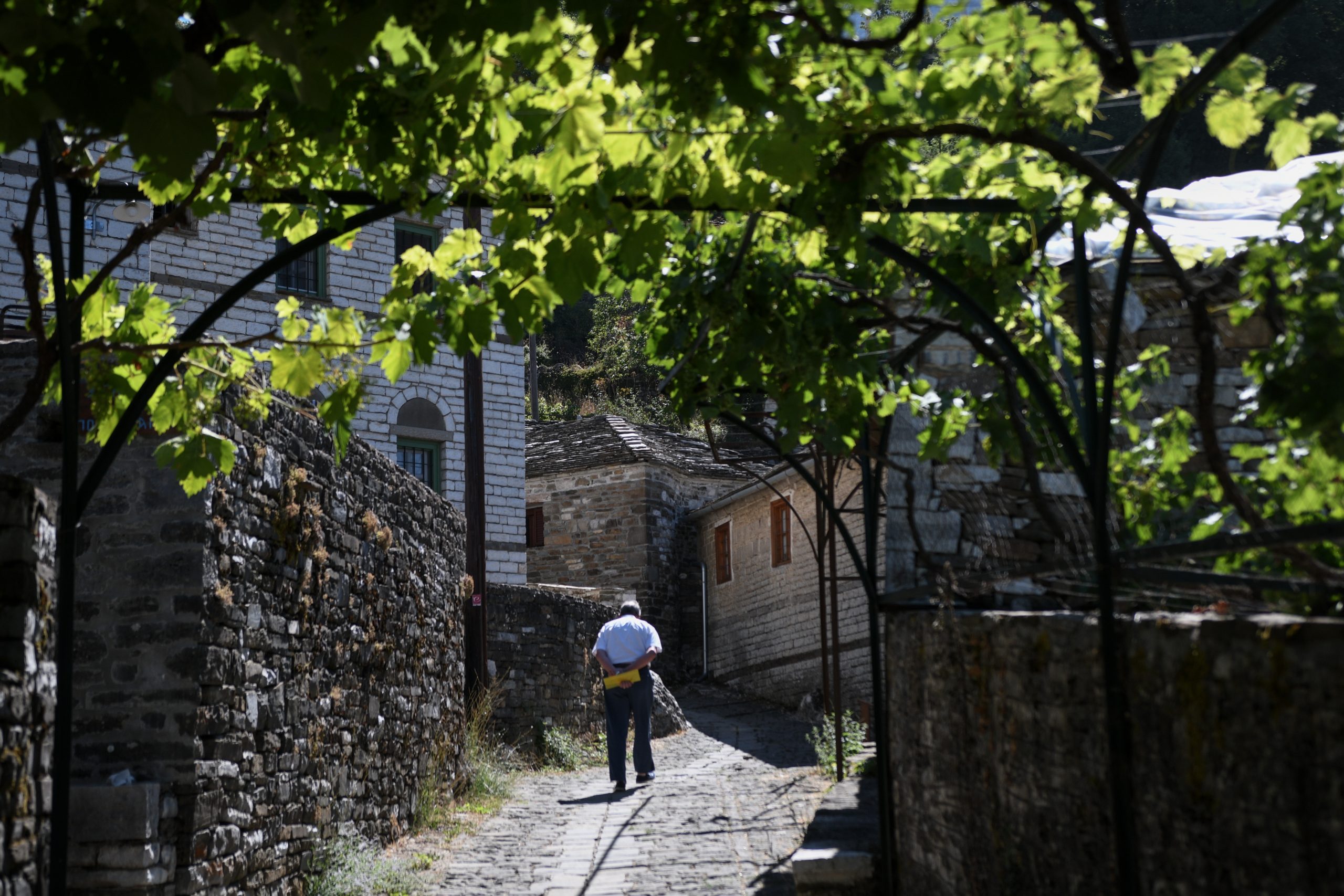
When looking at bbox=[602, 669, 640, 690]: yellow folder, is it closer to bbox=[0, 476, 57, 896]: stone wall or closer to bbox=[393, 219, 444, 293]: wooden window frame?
bbox=[0, 476, 57, 896]: stone wall

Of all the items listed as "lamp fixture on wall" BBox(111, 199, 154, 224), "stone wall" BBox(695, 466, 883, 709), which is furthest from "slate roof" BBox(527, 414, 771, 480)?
"lamp fixture on wall" BBox(111, 199, 154, 224)

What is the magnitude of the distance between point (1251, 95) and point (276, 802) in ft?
16.2

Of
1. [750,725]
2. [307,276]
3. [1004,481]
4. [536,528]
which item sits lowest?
[750,725]

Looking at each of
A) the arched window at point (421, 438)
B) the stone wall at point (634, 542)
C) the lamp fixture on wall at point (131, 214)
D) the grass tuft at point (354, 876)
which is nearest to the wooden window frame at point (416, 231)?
the arched window at point (421, 438)

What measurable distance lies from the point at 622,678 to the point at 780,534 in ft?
29.8

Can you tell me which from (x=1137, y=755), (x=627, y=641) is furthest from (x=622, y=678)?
(x=1137, y=755)

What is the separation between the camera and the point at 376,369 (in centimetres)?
1680

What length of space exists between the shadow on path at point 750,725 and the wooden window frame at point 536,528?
3.56 m

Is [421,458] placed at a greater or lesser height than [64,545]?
greater

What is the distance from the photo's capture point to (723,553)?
21531mm

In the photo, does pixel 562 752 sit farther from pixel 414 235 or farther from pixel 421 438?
pixel 414 235

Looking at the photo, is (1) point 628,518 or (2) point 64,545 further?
(1) point 628,518

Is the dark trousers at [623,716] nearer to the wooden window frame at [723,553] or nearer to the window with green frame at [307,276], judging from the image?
the window with green frame at [307,276]

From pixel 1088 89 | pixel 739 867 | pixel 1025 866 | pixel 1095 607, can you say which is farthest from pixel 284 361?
pixel 739 867
